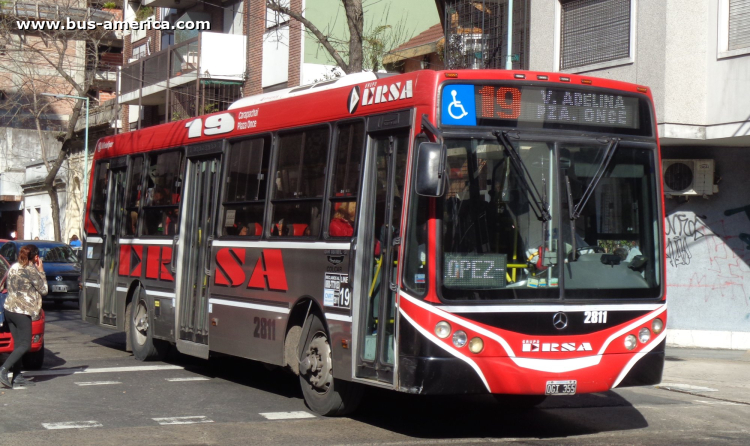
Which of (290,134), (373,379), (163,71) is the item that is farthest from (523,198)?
(163,71)

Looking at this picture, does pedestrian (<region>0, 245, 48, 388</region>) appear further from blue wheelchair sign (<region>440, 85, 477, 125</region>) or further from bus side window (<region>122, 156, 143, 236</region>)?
blue wheelchair sign (<region>440, 85, 477, 125</region>)

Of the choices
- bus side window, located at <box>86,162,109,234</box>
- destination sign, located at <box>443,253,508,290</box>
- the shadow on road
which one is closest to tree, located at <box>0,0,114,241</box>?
bus side window, located at <box>86,162,109,234</box>

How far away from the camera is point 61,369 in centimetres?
1278

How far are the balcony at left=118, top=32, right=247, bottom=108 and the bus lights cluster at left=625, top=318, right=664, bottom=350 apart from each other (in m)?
23.7

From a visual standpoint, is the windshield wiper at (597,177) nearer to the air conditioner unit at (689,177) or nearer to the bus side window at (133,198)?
the bus side window at (133,198)

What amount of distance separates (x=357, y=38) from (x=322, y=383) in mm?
9567

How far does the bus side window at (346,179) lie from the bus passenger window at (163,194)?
407 centimetres

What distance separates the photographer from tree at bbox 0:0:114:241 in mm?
37844

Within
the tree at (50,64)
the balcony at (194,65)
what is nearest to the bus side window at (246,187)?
the balcony at (194,65)

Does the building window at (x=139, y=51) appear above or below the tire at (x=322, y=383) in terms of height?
above

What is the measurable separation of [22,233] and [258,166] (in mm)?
47801

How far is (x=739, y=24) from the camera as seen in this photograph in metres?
15.3

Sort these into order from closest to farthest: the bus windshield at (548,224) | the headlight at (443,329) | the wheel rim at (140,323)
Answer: the headlight at (443,329) < the bus windshield at (548,224) < the wheel rim at (140,323)

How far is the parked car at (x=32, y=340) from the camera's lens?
11.6 meters
